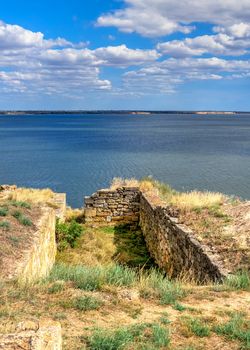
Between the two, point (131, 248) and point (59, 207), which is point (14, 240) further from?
point (59, 207)

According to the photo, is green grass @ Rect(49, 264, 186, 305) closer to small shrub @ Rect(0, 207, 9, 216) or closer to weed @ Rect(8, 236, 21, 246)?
weed @ Rect(8, 236, 21, 246)

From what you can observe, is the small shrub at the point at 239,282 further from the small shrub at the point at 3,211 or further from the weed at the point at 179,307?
the small shrub at the point at 3,211

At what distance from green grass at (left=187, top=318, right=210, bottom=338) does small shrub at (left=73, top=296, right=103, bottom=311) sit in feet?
3.69

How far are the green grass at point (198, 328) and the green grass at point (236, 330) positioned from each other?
0.45 feet

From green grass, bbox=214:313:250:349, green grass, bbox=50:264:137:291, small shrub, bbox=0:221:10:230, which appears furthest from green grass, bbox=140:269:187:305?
small shrub, bbox=0:221:10:230

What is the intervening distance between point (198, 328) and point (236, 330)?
0.41m

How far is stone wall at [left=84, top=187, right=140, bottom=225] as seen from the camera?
15094 mm

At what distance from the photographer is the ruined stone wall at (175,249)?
7.44m

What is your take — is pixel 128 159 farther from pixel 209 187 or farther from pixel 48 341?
pixel 48 341

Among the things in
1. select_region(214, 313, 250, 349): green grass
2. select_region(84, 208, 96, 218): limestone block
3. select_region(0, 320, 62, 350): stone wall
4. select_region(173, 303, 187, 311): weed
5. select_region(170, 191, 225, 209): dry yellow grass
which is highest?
select_region(0, 320, 62, 350): stone wall

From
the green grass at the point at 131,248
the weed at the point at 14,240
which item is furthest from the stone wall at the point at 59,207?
the weed at the point at 14,240

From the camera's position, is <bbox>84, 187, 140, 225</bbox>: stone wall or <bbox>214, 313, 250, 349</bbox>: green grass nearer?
<bbox>214, 313, 250, 349</bbox>: green grass

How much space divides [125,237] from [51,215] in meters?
3.33

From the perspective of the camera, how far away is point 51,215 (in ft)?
38.0
